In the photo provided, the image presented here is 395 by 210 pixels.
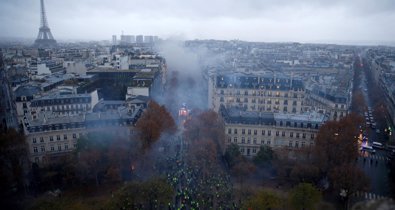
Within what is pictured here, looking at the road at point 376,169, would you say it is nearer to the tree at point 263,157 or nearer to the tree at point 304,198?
the tree at point 304,198

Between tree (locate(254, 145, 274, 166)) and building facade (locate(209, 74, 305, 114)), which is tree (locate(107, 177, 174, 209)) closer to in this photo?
tree (locate(254, 145, 274, 166))

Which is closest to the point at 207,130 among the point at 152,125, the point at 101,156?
the point at 152,125

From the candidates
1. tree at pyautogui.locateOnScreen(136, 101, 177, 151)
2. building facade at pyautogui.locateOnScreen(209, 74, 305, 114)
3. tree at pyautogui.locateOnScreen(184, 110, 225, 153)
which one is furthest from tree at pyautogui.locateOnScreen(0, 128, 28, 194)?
building facade at pyautogui.locateOnScreen(209, 74, 305, 114)

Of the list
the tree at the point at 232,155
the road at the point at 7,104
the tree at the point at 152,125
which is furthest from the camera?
the road at the point at 7,104

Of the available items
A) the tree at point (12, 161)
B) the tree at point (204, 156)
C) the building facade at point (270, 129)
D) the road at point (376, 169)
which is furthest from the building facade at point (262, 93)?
the tree at point (12, 161)

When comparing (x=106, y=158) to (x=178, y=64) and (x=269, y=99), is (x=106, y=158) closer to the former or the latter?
(x=269, y=99)

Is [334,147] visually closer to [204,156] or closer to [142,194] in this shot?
[204,156]
